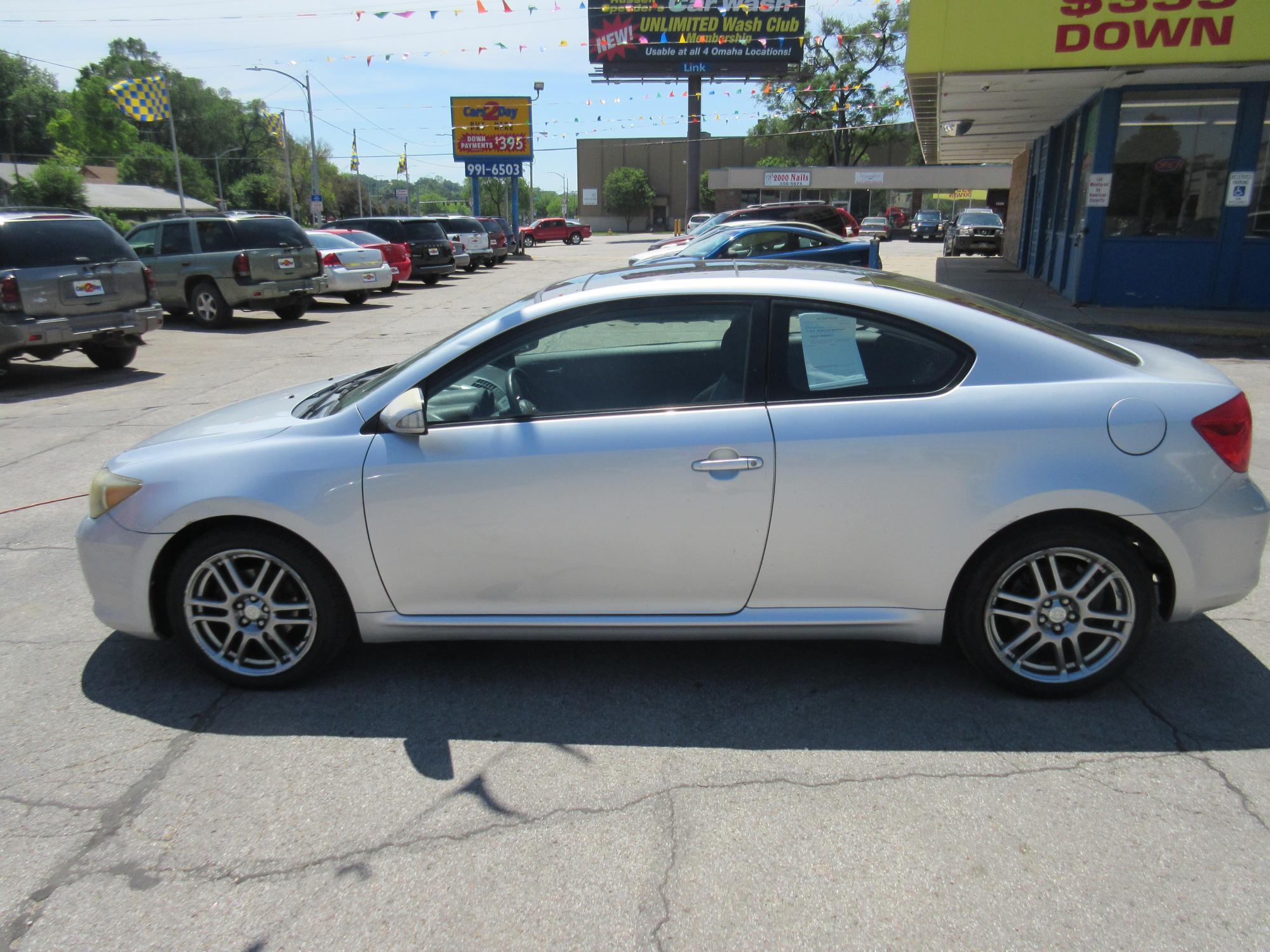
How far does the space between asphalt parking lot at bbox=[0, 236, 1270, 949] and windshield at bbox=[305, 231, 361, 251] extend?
1666cm

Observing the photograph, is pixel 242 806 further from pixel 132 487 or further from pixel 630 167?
pixel 630 167

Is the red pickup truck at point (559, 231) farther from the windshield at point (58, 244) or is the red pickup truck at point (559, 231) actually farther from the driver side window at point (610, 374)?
the driver side window at point (610, 374)

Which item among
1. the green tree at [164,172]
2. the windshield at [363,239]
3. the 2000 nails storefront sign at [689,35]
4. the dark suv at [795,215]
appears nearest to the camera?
the windshield at [363,239]

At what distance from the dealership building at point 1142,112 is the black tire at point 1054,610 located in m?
11.5

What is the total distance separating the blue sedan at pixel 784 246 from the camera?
1453cm

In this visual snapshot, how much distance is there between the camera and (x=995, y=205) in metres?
64.8

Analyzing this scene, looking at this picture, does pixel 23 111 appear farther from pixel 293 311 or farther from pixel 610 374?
pixel 610 374

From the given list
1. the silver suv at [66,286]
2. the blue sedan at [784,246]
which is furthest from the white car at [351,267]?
the silver suv at [66,286]

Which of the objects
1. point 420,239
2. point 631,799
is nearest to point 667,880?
point 631,799

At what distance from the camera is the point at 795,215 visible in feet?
80.5

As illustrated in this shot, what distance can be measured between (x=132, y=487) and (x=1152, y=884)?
3.66 m

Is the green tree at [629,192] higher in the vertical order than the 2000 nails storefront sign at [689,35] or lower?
lower

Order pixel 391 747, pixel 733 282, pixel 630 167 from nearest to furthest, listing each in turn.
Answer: pixel 391 747
pixel 733 282
pixel 630 167

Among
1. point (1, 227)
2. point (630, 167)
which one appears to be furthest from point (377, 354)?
point (630, 167)
